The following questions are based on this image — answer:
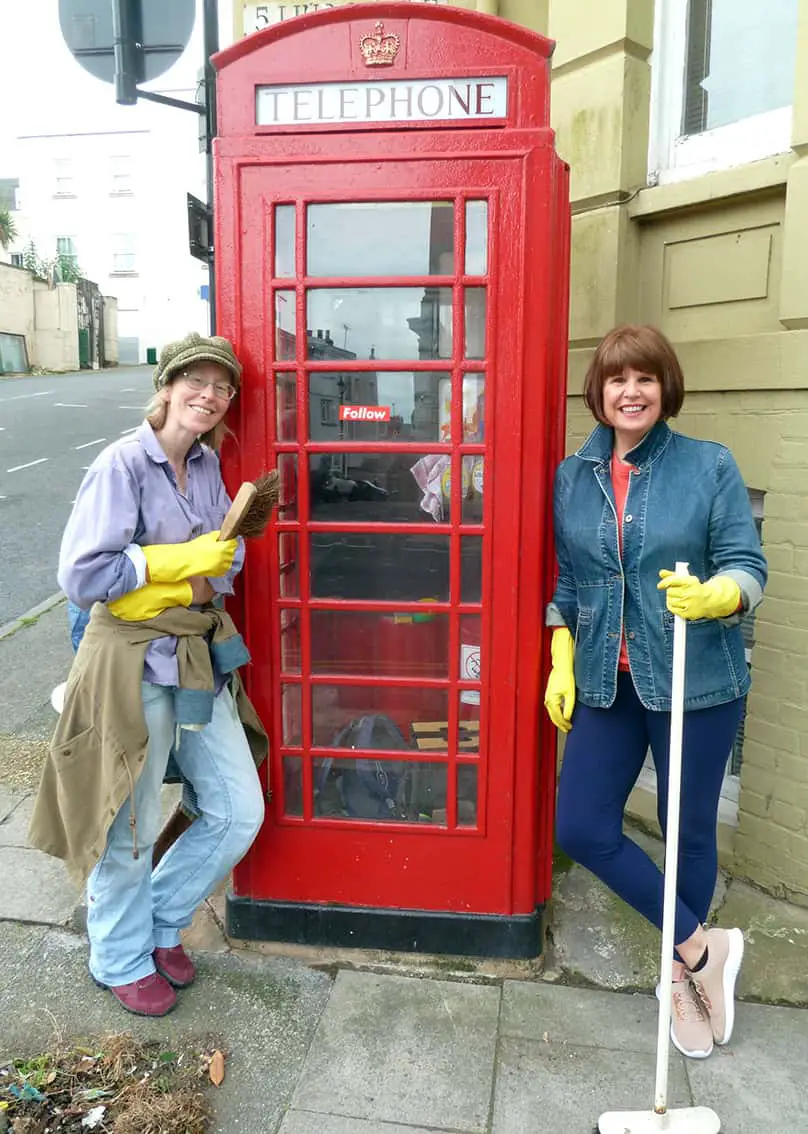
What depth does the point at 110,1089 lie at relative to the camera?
224cm

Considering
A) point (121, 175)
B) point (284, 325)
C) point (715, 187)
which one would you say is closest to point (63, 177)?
point (121, 175)

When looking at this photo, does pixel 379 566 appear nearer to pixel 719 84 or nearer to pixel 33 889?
pixel 33 889

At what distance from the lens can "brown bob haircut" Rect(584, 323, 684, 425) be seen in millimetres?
2217

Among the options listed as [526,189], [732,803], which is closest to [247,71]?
[526,189]

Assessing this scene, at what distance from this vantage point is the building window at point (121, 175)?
47.5 m

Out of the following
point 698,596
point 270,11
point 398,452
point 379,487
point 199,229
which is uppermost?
point 270,11

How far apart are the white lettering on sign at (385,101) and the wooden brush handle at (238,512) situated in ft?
3.55

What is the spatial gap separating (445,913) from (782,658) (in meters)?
1.47

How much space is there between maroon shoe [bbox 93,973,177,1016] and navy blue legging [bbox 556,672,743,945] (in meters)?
1.26

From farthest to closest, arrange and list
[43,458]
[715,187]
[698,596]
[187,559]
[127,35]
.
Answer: [43,458] < [127,35] < [715,187] < [187,559] < [698,596]

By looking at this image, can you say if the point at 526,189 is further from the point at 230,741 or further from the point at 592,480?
the point at 230,741

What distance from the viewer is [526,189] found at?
94.4 inches

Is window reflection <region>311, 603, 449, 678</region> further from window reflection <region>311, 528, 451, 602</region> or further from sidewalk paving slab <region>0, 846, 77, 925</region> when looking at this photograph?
sidewalk paving slab <region>0, 846, 77, 925</region>

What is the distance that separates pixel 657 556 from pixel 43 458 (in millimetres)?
13169
